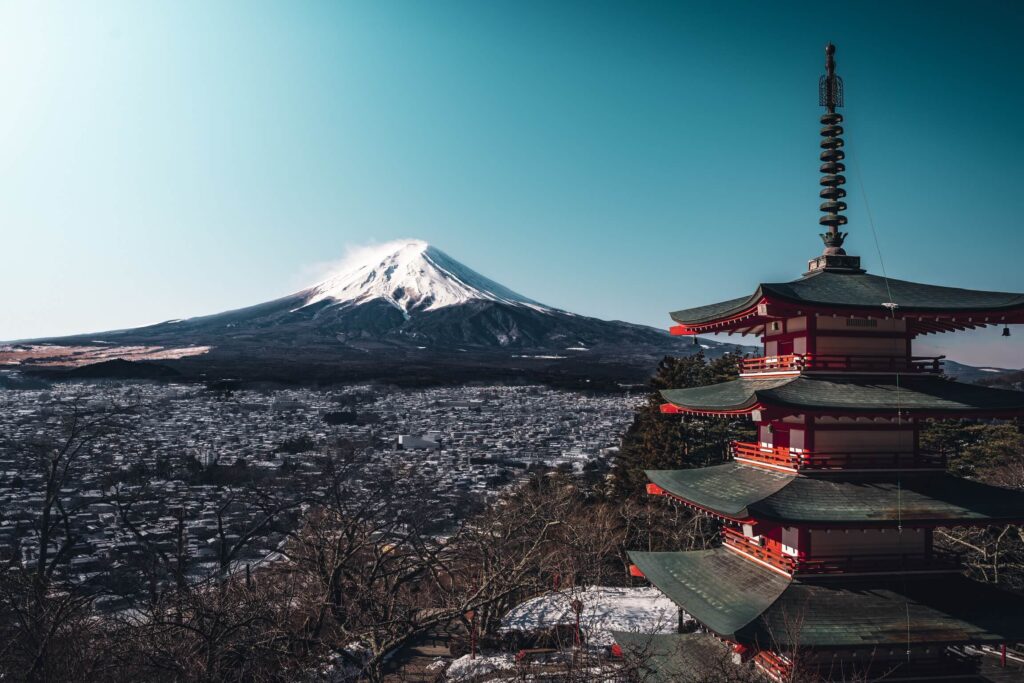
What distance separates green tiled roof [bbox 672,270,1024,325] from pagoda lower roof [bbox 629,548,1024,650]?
4452 mm

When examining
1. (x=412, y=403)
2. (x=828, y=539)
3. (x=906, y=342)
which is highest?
(x=906, y=342)

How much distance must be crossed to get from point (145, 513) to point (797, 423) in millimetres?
34954

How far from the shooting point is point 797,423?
33.7ft

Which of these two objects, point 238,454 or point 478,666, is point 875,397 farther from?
point 238,454

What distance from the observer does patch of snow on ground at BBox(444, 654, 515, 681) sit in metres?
13.2

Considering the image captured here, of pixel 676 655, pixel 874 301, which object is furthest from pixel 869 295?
pixel 676 655

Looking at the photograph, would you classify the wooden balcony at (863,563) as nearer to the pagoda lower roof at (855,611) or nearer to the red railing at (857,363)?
the pagoda lower roof at (855,611)

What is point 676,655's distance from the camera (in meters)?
11.1

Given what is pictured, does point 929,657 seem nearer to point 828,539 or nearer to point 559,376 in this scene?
point 828,539

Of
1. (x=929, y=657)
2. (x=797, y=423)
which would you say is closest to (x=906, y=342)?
(x=797, y=423)

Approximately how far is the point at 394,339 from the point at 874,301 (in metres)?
139

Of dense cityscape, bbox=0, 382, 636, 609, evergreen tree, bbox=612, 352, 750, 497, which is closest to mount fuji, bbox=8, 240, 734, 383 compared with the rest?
dense cityscape, bbox=0, 382, 636, 609

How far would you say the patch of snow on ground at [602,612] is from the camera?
17469 mm

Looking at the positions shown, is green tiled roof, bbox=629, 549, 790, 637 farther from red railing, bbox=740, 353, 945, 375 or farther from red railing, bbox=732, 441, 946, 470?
red railing, bbox=740, 353, 945, 375
